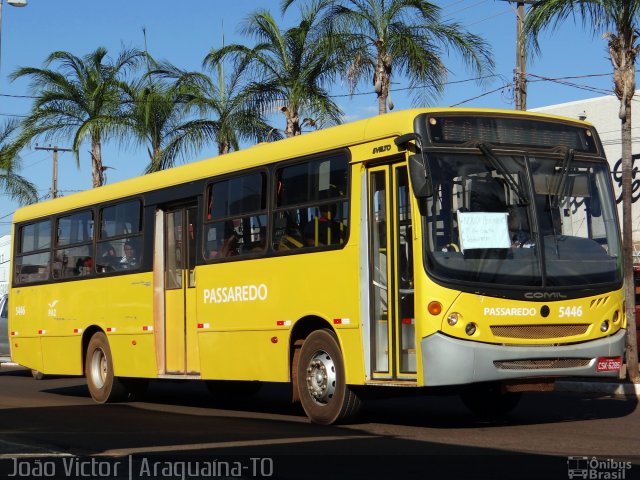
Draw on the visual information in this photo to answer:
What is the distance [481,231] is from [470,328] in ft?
3.17

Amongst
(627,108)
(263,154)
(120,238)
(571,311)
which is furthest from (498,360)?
(627,108)

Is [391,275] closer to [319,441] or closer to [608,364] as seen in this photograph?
[319,441]

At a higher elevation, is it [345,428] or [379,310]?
[379,310]

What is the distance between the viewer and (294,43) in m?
27.7

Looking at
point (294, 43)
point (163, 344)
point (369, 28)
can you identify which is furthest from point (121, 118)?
point (163, 344)

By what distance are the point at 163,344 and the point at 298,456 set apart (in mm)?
7067

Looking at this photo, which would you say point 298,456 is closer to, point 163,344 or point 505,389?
point 505,389

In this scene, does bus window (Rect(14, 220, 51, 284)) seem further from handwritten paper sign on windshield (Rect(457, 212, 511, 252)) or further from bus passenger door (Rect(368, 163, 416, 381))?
handwritten paper sign on windshield (Rect(457, 212, 511, 252))

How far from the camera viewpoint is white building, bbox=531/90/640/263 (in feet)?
124

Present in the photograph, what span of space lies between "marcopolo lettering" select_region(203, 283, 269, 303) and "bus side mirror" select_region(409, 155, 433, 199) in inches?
124

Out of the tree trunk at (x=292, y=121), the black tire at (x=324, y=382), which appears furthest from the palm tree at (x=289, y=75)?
the black tire at (x=324, y=382)

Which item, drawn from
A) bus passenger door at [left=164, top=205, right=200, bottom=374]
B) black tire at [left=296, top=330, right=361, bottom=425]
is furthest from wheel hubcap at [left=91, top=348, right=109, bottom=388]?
black tire at [left=296, top=330, right=361, bottom=425]

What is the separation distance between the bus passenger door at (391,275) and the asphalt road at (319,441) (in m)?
0.77

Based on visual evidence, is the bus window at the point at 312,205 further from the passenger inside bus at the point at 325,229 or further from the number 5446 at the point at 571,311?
the number 5446 at the point at 571,311
